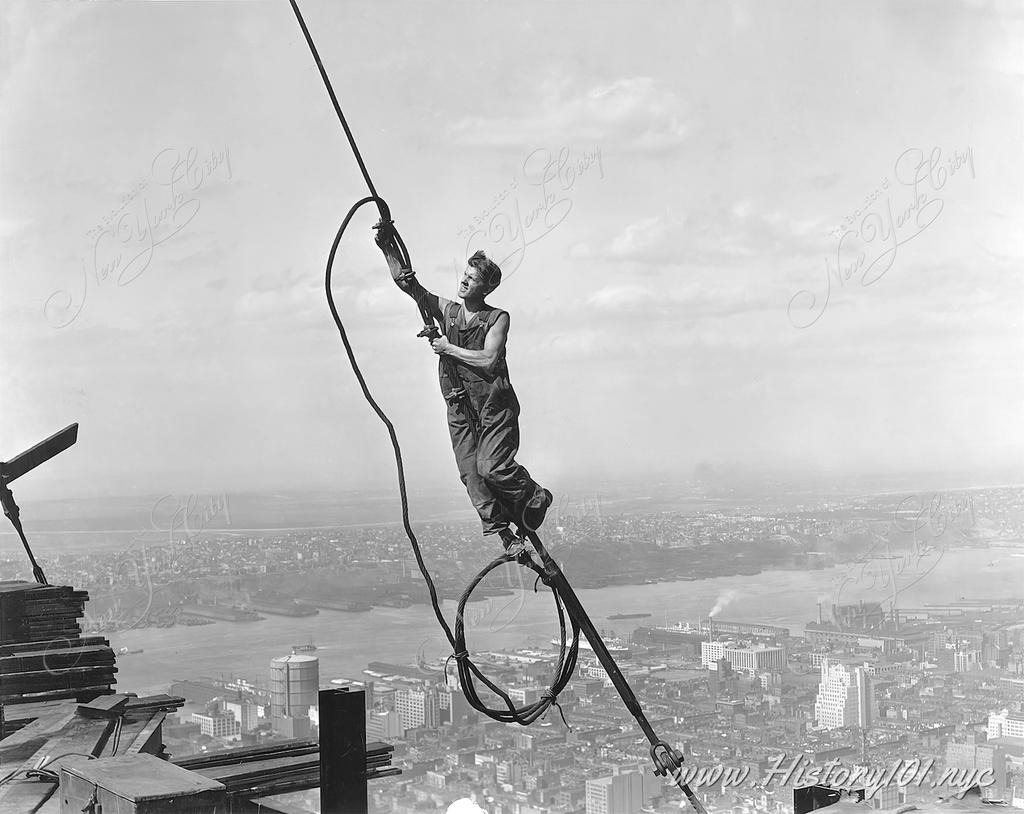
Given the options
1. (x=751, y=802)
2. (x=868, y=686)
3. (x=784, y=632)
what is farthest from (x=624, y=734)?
(x=868, y=686)

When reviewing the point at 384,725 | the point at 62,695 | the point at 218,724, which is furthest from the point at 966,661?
the point at 62,695

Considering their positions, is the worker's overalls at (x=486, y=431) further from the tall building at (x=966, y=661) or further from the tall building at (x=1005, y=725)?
the tall building at (x=1005, y=725)

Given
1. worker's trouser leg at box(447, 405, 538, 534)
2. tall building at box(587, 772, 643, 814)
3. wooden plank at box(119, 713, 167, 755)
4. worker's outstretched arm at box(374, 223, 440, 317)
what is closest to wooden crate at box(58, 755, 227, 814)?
wooden plank at box(119, 713, 167, 755)

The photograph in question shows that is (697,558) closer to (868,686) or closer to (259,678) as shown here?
(868,686)

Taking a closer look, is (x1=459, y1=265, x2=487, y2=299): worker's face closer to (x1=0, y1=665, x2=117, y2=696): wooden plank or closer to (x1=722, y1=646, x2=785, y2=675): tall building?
(x1=722, y1=646, x2=785, y2=675): tall building

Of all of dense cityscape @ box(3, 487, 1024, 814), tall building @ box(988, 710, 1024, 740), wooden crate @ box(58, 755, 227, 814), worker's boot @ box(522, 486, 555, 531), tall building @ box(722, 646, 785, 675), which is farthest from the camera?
tall building @ box(988, 710, 1024, 740)

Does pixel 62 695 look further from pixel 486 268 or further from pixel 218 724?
pixel 486 268
